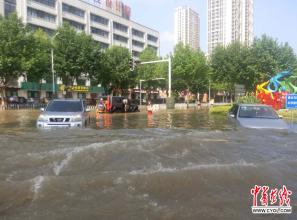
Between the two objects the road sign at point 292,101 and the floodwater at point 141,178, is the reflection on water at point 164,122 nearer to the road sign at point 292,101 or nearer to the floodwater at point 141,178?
the road sign at point 292,101

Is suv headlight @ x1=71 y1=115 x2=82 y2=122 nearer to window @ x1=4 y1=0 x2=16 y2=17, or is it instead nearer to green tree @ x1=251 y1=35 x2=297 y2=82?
green tree @ x1=251 y1=35 x2=297 y2=82

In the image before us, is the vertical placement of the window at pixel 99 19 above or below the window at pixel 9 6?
above

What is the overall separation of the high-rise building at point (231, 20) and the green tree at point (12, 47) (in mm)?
67146

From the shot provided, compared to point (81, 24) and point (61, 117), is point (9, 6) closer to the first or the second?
point (81, 24)

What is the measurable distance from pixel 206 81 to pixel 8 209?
192 ft

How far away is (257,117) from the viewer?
489 inches

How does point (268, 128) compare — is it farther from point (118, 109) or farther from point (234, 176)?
point (118, 109)

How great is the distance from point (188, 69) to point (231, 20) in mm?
49847

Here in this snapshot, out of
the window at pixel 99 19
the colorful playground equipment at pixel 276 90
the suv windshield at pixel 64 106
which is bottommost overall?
the suv windshield at pixel 64 106

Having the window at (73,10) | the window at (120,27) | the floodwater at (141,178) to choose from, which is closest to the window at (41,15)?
the window at (73,10)

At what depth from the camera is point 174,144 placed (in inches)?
362

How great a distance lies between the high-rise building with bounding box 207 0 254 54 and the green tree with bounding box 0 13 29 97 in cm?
6715

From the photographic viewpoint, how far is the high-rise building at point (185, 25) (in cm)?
12556

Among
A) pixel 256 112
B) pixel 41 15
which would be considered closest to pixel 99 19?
pixel 41 15
